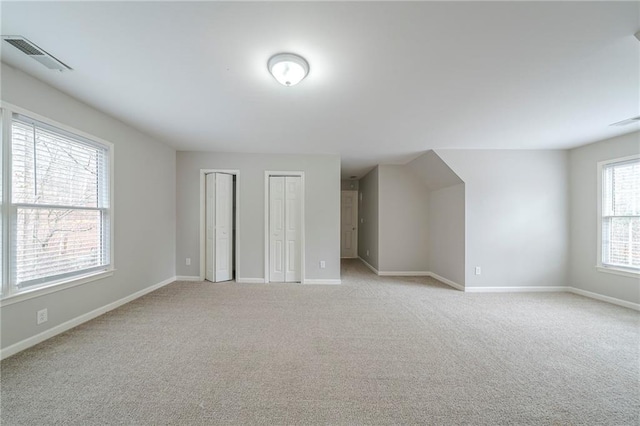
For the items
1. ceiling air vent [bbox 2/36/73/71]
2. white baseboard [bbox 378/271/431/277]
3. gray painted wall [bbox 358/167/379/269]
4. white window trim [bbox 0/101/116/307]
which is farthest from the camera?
Result: gray painted wall [bbox 358/167/379/269]

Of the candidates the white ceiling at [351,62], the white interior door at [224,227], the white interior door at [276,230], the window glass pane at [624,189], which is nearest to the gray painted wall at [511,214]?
the window glass pane at [624,189]

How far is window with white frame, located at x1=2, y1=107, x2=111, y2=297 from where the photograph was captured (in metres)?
2.12

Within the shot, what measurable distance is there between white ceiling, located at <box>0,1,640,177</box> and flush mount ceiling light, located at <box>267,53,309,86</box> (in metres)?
0.07

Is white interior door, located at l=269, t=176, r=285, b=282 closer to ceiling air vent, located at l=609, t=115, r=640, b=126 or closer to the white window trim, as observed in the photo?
the white window trim

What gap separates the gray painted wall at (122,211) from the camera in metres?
2.17

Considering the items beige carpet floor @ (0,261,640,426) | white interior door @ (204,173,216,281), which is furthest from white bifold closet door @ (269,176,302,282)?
beige carpet floor @ (0,261,640,426)

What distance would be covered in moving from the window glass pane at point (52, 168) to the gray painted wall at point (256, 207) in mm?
1627

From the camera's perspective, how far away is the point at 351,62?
1931mm

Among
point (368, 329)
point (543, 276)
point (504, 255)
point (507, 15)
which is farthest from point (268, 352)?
point (543, 276)

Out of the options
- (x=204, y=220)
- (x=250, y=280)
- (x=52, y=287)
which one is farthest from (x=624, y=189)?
(x=52, y=287)

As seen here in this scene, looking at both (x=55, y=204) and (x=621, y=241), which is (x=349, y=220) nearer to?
(x=621, y=241)

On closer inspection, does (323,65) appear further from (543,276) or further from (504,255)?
(543,276)

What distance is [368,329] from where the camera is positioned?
2701 millimetres

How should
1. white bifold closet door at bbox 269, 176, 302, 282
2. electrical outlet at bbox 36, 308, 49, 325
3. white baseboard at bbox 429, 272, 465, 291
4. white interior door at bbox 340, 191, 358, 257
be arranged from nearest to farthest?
electrical outlet at bbox 36, 308, 49, 325 → white baseboard at bbox 429, 272, 465, 291 → white bifold closet door at bbox 269, 176, 302, 282 → white interior door at bbox 340, 191, 358, 257
